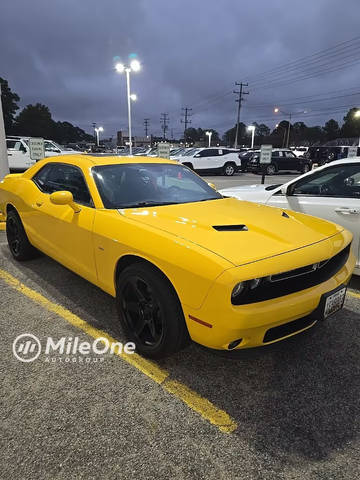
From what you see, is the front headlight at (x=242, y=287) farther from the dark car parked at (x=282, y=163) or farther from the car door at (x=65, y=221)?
the dark car parked at (x=282, y=163)

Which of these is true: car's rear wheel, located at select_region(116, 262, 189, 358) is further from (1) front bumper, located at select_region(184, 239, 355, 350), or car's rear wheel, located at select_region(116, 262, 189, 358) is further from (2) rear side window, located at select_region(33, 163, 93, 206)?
(2) rear side window, located at select_region(33, 163, 93, 206)

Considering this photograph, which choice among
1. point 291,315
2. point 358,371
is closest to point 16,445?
point 291,315

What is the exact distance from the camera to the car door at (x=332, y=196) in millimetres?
3731

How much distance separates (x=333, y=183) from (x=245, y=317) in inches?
114

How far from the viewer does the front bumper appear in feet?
6.24

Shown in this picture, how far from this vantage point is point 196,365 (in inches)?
99.0

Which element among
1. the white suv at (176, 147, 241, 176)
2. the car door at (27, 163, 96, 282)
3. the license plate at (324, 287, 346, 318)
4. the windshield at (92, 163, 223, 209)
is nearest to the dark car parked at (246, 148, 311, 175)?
the white suv at (176, 147, 241, 176)

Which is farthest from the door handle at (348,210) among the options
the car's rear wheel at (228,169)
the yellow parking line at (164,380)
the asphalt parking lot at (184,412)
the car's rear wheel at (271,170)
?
the car's rear wheel at (271,170)

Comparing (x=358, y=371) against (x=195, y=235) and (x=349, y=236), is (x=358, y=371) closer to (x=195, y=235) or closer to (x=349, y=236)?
(x=349, y=236)

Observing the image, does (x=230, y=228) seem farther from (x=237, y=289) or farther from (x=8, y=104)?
(x=8, y=104)

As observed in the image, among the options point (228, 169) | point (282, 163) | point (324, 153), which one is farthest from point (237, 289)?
point (324, 153)

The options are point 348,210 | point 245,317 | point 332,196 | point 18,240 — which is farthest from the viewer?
point 18,240

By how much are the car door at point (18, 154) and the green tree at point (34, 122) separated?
66.4 m

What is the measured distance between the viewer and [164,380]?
2.33 meters
